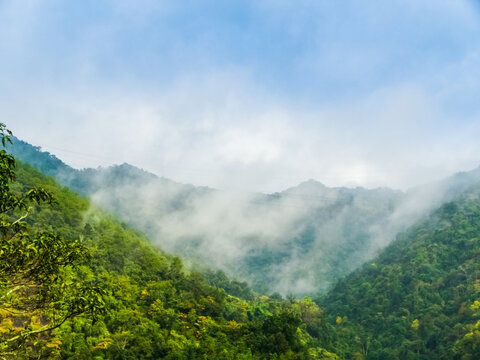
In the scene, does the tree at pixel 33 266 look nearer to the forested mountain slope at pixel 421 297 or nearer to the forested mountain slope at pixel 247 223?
the forested mountain slope at pixel 421 297

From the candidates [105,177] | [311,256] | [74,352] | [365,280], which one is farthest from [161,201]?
[74,352]

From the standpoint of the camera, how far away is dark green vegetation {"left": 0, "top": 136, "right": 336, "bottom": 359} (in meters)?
24.7

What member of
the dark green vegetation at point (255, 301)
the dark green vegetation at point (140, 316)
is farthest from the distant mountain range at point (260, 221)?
the dark green vegetation at point (140, 316)

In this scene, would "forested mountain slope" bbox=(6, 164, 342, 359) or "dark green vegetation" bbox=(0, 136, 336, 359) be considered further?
"forested mountain slope" bbox=(6, 164, 342, 359)

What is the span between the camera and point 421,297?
6744cm

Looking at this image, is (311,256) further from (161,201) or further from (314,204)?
(161,201)

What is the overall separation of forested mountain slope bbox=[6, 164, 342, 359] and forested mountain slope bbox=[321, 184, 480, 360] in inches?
620

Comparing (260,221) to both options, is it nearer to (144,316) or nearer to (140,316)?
(144,316)

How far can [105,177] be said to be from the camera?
13275 cm

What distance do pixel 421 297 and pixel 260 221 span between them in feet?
381

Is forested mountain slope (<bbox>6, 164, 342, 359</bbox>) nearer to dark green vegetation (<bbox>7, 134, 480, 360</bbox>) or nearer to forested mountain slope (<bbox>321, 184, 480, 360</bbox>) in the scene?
dark green vegetation (<bbox>7, 134, 480, 360</bbox>)

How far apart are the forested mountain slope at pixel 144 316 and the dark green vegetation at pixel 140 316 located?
0.21ft

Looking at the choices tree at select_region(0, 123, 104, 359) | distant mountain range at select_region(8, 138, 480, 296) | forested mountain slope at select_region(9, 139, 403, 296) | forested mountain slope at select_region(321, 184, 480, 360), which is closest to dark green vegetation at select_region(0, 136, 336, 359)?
tree at select_region(0, 123, 104, 359)

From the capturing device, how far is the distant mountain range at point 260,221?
11681cm
